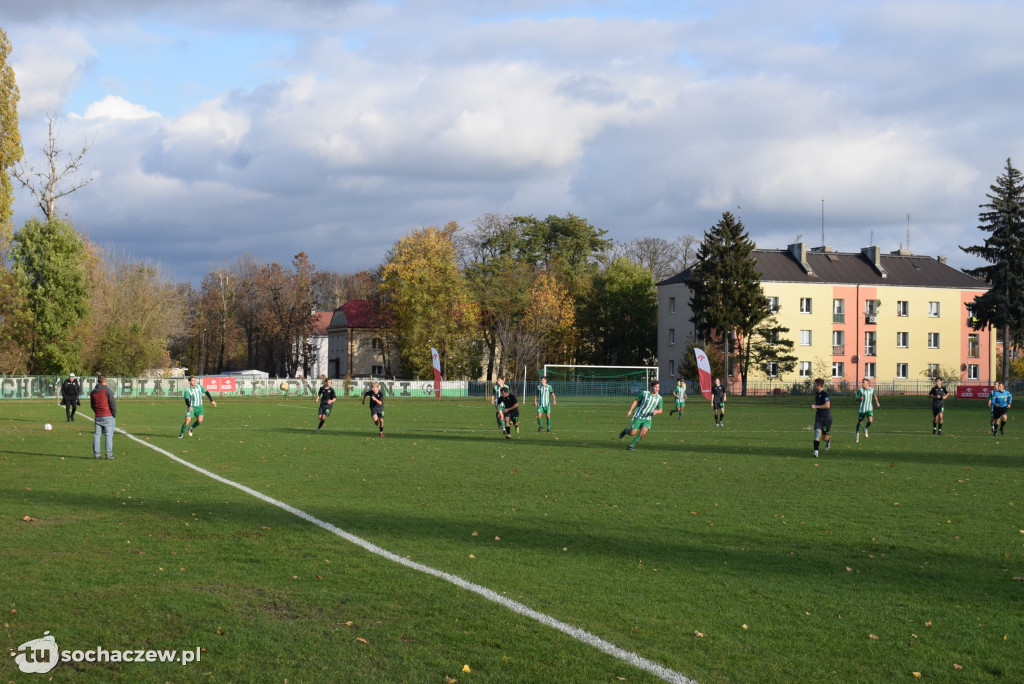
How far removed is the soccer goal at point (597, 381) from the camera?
5981 centimetres

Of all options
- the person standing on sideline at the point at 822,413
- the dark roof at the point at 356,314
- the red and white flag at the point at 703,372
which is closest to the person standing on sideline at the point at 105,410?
the person standing on sideline at the point at 822,413

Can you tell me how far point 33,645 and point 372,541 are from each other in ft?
13.7

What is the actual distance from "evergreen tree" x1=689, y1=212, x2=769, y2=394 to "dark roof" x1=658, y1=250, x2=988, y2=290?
36.6ft

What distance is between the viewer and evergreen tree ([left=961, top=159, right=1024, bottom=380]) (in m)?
54.3

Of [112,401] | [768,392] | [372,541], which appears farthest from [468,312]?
[372,541]

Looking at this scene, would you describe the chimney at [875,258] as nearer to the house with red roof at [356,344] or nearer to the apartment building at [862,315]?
the apartment building at [862,315]

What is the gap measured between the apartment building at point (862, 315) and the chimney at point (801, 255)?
0.09m

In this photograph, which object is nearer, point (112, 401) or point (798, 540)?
point (798, 540)

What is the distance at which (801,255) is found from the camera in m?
79.2

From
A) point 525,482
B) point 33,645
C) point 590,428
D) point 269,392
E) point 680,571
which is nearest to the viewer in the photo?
point 33,645

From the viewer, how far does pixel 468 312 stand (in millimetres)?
74125

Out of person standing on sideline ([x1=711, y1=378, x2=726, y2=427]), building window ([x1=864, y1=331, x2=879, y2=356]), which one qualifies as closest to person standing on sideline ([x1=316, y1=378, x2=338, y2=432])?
person standing on sideline ([x1=711, y1=378, x2=726, y2=427])

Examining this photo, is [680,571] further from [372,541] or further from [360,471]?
[360,471]
